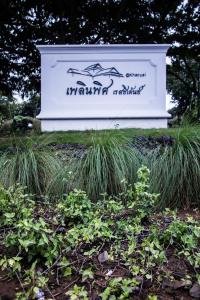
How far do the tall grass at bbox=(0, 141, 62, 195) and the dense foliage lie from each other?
3.27 ft

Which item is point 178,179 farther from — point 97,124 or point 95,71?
point 95,71

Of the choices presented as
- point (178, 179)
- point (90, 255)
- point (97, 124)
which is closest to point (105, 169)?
point (178, 179)

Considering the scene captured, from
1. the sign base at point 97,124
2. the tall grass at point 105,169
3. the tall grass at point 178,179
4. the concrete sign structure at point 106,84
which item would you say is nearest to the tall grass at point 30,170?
the tall grass at point 105,169

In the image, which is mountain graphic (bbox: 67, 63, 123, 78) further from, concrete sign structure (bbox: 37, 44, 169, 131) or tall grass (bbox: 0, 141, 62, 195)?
tall grass (bbox: 0, 141, 62, 195)

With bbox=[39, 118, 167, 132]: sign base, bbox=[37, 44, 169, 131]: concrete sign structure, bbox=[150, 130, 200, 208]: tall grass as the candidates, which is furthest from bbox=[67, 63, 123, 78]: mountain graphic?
bbox=[150, 130, 200, 208]: tall grass

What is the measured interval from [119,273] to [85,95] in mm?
5564

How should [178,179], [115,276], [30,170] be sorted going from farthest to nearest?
[30,170] → [178,179] → [115,276]

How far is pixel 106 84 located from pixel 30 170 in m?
4.12

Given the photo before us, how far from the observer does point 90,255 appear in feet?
6.99

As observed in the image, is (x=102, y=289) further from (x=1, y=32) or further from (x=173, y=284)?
(x=1, y=32)

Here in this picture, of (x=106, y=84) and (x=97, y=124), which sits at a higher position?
(x=106, y=84)

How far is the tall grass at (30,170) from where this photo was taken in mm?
3512

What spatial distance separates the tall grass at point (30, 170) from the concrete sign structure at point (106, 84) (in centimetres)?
349

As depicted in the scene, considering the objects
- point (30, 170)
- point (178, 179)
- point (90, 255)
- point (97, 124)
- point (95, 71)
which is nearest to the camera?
point (90, 255)
